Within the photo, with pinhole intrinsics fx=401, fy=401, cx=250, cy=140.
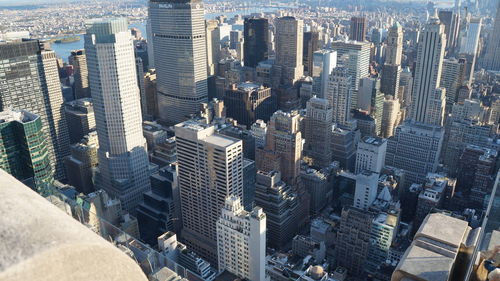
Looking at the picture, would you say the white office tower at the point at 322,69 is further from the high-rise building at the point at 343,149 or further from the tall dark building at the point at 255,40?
the tall dark building at the point at 255,40

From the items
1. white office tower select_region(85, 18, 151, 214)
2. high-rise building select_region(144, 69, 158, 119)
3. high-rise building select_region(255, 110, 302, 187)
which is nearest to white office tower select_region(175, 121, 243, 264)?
white office tower select_region(85, 18, 151, 214)

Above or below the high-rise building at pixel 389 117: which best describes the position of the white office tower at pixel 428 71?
above

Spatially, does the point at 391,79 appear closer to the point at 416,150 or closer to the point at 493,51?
the point at 416,150

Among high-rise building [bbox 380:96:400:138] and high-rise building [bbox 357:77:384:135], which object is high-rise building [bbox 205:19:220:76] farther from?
high-rise building [bbox 380:96:400:138]

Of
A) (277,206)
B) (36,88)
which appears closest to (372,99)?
(277,206)

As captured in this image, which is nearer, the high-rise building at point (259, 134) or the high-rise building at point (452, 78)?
the high-rise building at point (259, 134)

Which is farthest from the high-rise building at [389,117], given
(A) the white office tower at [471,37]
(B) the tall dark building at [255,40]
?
(A) the white office tower at [471,37]
